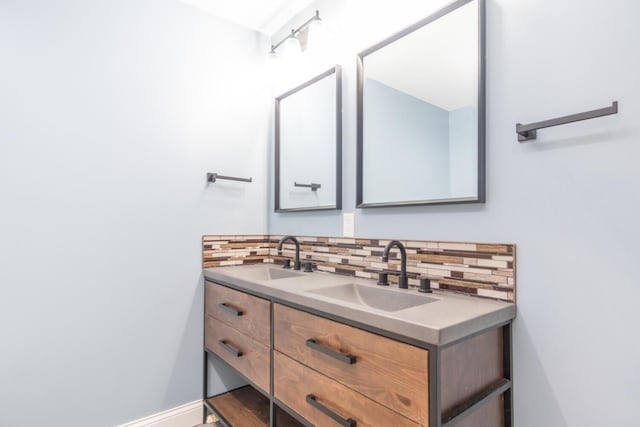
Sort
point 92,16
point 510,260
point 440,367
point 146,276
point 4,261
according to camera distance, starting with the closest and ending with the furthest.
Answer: point 440,367, point 510,260, point 4,261, point 92,16, point 146,276

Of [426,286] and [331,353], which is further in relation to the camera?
[426,286]

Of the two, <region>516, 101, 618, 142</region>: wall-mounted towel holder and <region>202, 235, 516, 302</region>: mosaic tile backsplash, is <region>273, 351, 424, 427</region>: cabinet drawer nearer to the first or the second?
<region>202, 235, 516, 302</region>: mosaic tile backsplash

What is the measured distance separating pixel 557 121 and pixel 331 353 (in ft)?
3.24

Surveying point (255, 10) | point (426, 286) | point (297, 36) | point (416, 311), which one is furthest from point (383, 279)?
point (255, 10)

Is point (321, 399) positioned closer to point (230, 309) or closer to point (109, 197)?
point (230, 309)

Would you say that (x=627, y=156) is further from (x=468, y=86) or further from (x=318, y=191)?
(x=318, y=191)

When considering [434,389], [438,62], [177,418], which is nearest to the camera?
[434,389]

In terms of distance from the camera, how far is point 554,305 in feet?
3.55

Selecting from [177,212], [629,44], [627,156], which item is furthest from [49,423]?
[629,44]

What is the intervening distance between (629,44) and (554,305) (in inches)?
30.5

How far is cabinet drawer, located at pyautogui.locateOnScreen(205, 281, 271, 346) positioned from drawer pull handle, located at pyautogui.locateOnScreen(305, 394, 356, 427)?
33 cm

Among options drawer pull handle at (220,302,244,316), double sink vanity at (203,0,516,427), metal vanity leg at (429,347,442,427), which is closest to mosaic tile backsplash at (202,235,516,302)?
double sink vanity at (203,0,516,427)

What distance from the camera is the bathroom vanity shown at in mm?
917

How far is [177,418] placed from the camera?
1.94 metres
